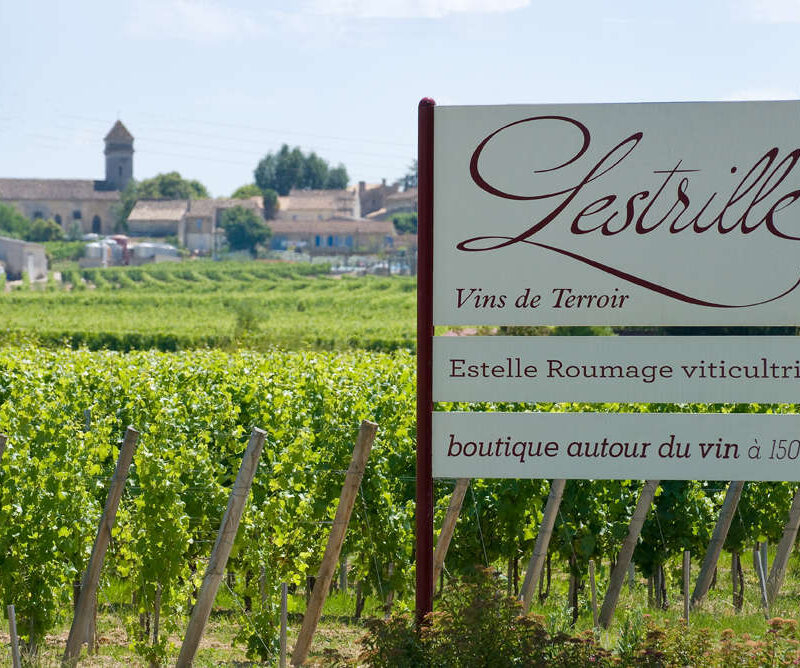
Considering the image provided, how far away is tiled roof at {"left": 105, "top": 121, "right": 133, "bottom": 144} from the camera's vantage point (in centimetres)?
17900

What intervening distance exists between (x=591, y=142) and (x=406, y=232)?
141m

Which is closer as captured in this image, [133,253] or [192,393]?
[192,393]

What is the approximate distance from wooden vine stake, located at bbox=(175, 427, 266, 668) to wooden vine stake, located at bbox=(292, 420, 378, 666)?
0.58 metres

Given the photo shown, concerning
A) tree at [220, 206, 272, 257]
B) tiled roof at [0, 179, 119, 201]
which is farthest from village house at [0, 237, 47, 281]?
tiled roof at [0, 179, 119, 201]

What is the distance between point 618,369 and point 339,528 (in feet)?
6.28

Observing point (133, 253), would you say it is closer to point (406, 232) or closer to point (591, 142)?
point (406, 232)

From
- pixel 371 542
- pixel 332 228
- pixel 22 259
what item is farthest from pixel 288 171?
pixel 371 542

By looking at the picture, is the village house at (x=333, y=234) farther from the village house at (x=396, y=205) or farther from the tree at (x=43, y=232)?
the tree at (x=43, y=232)

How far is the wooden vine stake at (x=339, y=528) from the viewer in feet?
21.5

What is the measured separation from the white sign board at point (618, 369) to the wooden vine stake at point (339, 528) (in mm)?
731

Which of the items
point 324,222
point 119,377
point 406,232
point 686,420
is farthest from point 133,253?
point 686,420

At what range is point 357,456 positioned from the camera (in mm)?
6578

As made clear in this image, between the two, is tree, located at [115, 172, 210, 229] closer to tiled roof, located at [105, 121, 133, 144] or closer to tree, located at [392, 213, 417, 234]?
tiled roof, located at [105, 121, 133, 144]

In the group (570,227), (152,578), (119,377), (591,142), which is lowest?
(152,578)
